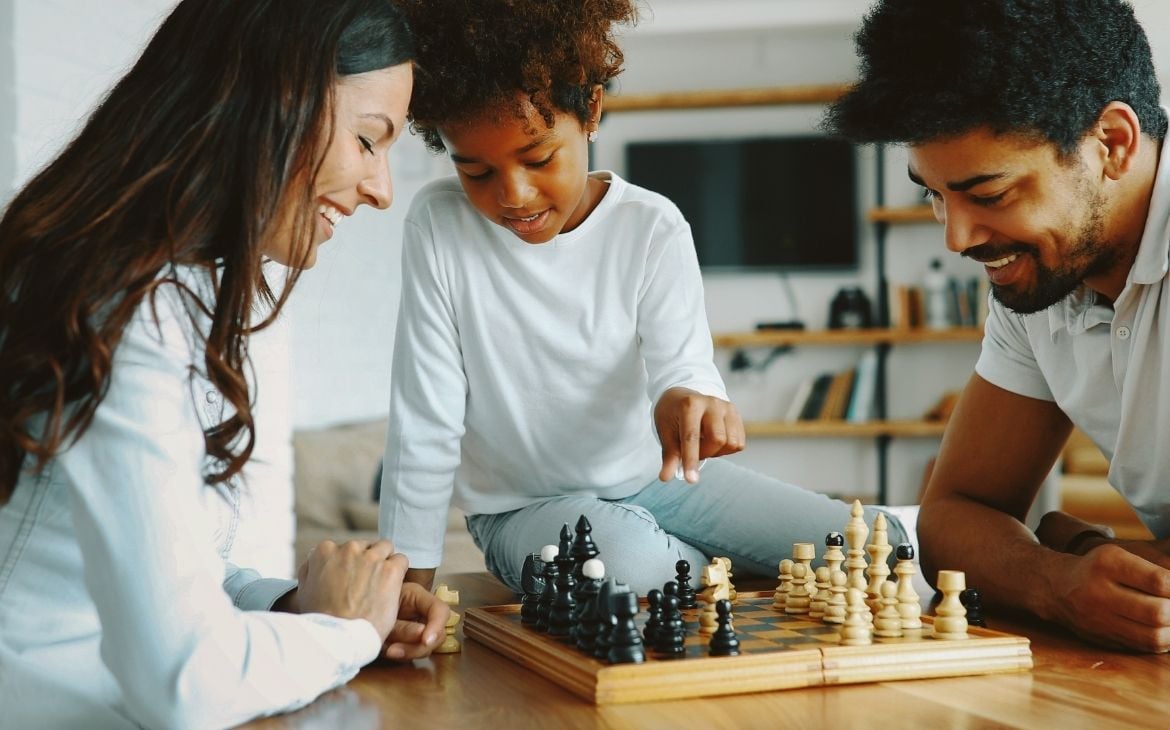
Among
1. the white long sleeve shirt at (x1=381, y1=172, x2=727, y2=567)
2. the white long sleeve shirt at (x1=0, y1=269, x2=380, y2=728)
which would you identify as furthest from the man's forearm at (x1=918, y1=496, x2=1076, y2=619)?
the white long sleeve shirt at (x1=0, y1=269, x2=380, y2=728)

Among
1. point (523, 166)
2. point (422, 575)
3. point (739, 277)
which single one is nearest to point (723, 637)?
point (422, 575)

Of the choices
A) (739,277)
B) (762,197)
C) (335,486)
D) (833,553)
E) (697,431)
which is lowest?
(335,486)

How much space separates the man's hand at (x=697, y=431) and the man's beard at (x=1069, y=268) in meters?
0.46

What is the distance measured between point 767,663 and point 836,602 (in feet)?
0.85

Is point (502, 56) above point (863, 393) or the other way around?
above

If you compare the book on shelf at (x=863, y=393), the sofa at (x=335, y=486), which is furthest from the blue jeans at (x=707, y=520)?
the book on shelf at (x=863, y=393)

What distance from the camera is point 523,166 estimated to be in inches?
71.4

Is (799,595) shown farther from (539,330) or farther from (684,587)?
(539,330)

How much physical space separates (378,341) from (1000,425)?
4.16 m

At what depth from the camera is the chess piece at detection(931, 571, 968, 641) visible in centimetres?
124

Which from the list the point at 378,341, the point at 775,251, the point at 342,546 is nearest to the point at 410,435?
the point at 342,546

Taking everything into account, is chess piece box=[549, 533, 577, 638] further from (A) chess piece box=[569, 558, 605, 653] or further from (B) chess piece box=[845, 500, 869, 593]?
(B) chess piece box=[845, 500, 869, 593]

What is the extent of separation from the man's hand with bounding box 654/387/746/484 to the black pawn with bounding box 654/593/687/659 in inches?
14.5

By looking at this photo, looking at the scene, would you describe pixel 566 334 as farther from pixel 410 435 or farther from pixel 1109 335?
pixel 1109 335
